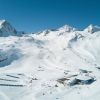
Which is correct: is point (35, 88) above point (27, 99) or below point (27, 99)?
above

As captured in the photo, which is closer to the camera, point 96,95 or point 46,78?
point 96,95

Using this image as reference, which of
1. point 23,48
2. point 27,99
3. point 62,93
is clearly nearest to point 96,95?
point 62,93

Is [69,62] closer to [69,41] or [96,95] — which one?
[69,41]

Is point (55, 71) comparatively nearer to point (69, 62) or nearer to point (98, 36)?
point (69, 62)

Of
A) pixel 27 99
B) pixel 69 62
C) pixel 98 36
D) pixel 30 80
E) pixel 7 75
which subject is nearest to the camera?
pixel 27 99

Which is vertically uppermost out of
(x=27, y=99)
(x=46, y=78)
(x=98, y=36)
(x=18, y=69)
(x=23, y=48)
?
(x=98, y=36)

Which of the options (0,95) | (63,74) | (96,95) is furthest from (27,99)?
(63,74)

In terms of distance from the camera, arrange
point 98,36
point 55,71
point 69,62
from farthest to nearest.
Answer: point 98,36 < point 69,62 < point 55,71
